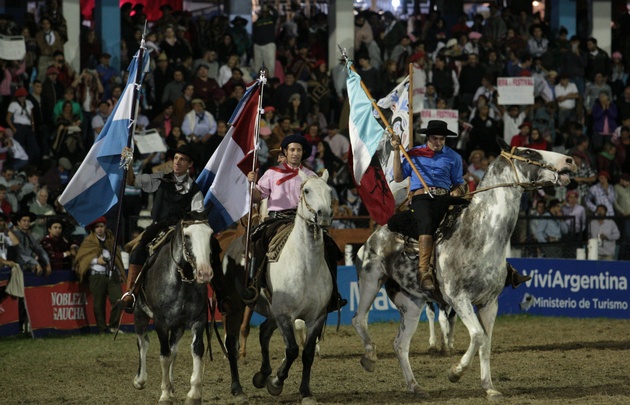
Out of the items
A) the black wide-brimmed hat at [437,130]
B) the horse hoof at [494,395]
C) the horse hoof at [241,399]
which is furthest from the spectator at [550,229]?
the horse hoof at [241,399]

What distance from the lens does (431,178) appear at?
13.3m

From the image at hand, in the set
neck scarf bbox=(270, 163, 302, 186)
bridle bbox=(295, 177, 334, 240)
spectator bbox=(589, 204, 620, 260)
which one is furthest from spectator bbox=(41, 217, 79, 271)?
spectator bbox=(589, 204, 620, 260)

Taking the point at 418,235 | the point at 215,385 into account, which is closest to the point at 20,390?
the point at 215,385

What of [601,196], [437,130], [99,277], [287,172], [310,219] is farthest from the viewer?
[601,196]

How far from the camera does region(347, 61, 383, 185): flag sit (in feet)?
47.3

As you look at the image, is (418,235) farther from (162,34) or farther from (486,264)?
(162,34)

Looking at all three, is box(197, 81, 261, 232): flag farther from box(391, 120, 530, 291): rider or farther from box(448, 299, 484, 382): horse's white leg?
box(448, 299, 484, 382): horse's white leg

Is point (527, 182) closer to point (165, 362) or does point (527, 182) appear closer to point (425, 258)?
point (425, 258)

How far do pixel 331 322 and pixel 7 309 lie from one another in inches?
227

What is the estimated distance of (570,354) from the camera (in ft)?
53.0

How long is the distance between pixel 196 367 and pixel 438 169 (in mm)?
3779

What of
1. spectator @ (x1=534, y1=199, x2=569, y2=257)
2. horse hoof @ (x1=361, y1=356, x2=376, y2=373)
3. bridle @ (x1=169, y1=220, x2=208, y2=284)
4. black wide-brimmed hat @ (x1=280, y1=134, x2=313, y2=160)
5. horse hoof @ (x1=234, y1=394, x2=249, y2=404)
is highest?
black wide-brimmed hat @ (x1=280, y1=134, x2=313, y2=160)

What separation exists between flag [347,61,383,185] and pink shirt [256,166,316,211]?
142 cm

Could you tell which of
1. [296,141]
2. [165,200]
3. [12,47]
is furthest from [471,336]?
[12,47]
